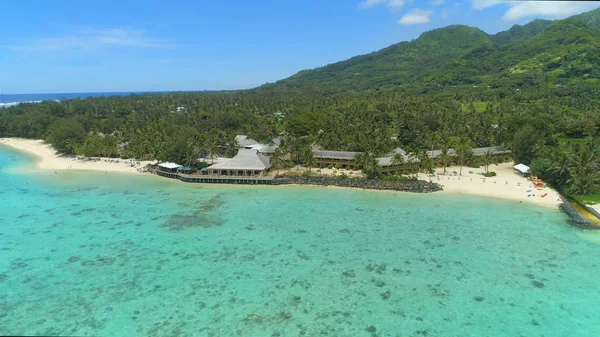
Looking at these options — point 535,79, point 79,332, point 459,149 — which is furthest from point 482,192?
point 535,79

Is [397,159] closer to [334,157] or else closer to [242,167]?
[334,157]

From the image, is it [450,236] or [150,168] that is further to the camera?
[150,168]

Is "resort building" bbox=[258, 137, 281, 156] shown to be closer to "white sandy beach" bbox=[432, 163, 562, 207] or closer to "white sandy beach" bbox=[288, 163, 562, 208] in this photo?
"white sandy beach" bbox=[288, 163, 562, 208]

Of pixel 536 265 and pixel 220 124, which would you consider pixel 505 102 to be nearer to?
pixel 220 124

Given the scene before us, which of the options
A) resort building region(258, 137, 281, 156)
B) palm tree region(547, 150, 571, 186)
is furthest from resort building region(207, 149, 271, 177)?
palm tree region(547, 150, 571, 186)

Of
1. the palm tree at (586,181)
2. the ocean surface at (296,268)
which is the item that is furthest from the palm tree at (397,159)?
the palm tree at (586,181)
